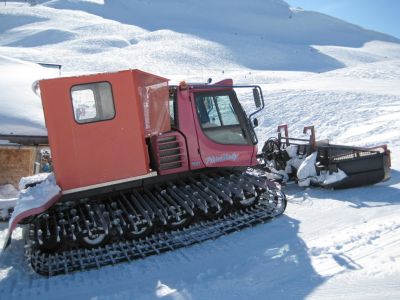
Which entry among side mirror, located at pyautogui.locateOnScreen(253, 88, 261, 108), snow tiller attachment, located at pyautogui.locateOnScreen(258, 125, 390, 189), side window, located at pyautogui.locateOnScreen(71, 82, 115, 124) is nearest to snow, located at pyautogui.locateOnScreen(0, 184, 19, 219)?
side window, located at pyautogui.locateOnScreen(71, 82, 115, 124)

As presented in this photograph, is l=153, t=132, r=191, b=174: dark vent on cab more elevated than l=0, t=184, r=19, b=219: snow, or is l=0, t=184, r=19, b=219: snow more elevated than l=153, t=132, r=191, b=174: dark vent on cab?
l=153, t=132, r=191, b=174: dark vent on cab

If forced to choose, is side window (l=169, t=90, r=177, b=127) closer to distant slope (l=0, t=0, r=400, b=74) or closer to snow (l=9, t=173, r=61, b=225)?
snow (l=9, t=173, r=61, b=225)

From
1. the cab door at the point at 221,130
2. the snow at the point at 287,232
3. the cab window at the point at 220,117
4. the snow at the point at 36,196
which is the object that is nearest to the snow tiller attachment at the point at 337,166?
the snow at the point at 287,232

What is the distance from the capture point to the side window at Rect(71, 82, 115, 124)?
571 centimetres

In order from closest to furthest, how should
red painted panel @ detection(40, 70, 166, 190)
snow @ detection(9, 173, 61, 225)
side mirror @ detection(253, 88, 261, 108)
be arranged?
1. snow @ detection(9, 173, 61, 225)
2. red painted panel @ detection(40, 70, 166, 190)
3. side mirror @ detection(253, 88, 261, 108)

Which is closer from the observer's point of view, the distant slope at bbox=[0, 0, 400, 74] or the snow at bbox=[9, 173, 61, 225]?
the snow at bbox=[9, 173, 61, 225]

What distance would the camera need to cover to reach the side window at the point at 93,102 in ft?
18.7

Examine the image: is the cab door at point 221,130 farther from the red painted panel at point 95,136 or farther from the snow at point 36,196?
the snow at point 36,196

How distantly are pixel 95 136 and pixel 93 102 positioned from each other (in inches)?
17.7

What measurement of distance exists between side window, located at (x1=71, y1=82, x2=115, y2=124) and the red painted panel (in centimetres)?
6

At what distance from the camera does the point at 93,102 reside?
5738 mm

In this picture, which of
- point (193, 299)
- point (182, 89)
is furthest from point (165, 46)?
point (193, 299)

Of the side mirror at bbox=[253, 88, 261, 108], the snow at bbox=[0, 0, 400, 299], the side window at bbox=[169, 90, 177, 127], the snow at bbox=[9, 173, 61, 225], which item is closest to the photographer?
the snow at bbox=[0, 0, 400, 299]

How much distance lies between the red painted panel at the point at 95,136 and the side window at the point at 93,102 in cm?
6
